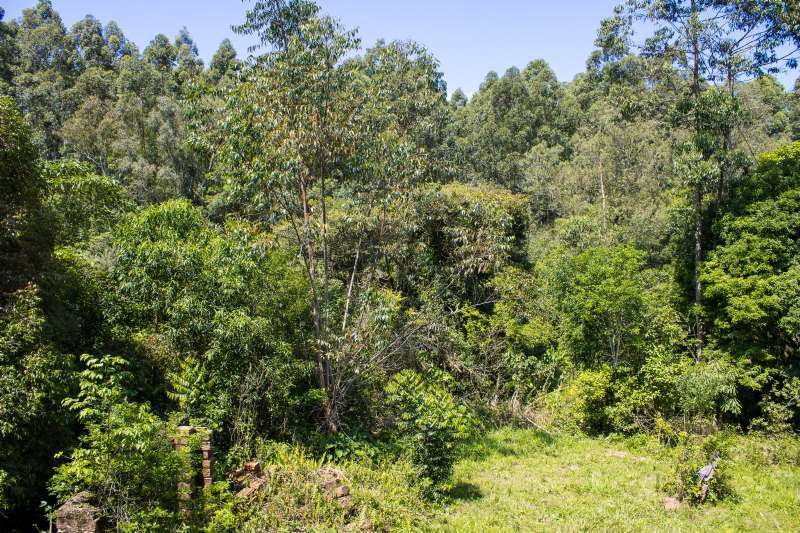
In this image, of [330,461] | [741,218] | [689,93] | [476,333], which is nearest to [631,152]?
[689,93]

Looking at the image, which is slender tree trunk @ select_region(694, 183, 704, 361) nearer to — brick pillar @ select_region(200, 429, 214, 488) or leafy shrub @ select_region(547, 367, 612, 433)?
leafy shrub @ select_region(547, 367, 612, 433)

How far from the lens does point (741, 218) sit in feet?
42.5

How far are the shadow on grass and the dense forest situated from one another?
665 millimetres

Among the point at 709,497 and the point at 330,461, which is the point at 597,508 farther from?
the point at 330,461

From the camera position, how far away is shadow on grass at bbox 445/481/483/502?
8538 millimetres

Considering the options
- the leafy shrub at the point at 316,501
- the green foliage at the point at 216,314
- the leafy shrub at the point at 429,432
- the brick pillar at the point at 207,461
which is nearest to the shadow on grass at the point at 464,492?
the leafy shrub at the point at 429,432

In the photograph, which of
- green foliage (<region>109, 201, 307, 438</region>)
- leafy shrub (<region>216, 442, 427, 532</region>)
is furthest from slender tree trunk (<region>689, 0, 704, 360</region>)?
green foliage (<region>109, 201, 307, 438</region>)

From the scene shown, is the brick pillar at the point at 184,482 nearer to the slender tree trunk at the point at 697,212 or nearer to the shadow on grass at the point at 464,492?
the shadow on grass at the point at 464,492

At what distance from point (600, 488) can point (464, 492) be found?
245 centimetres

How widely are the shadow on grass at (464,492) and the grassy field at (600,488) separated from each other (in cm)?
2

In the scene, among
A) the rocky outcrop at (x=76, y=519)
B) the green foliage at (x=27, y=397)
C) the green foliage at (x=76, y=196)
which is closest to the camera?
the rocky outcrop at (x=76, y=519)

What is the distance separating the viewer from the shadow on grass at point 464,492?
8538 mm

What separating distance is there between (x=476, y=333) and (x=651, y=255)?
10.7 metres

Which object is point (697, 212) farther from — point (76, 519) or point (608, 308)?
point (76, 519)
